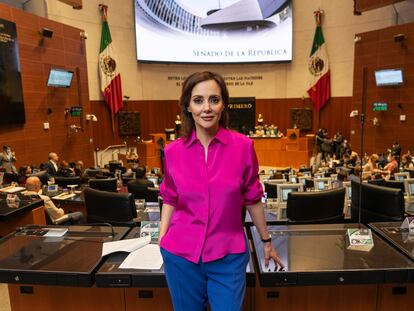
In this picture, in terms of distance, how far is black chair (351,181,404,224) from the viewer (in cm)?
311

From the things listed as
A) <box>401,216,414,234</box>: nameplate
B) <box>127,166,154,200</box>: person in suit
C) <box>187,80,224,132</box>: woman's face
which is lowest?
<box>127,166,154,200</box>: person in suit

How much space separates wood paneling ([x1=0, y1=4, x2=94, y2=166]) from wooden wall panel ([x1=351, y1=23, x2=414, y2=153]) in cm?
915

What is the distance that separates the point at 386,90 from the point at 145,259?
11.0 m

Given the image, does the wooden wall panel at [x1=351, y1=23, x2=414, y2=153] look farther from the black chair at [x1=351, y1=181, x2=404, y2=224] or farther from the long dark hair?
the long dark hair

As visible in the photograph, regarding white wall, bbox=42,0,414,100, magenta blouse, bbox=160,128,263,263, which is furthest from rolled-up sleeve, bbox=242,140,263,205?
white wall, bbox=42,0,414,100

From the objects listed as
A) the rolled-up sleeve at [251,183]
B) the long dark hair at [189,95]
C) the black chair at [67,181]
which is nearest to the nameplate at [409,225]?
the rolled-up sleeve at [251,183]

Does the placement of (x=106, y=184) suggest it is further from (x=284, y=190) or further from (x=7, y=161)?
(x=7, y=161)

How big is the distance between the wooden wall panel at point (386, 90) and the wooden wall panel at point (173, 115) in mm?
1223

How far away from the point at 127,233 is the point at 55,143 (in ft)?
28.2

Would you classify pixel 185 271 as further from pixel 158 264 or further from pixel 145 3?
pixel 145 3

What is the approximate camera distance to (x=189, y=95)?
1.48m

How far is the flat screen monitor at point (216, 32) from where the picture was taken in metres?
13.3

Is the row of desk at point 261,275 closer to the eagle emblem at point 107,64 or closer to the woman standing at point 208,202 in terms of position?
the woman standing at point 208,202

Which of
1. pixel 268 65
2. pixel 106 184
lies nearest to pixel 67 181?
pixel 106 184
